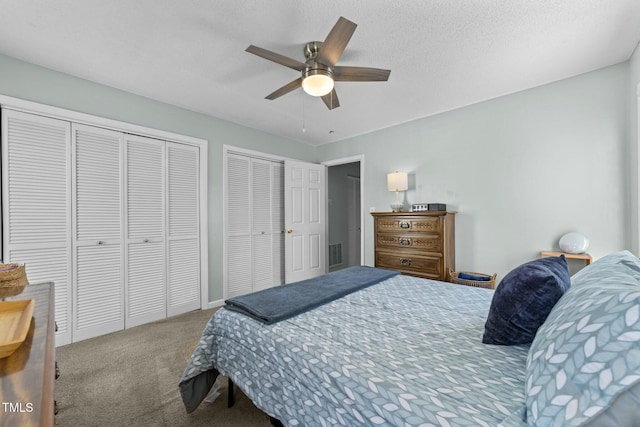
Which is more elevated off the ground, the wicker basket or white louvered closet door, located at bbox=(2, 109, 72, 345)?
white louvered closet door, located at bbox=(2, 109, 72, 345)

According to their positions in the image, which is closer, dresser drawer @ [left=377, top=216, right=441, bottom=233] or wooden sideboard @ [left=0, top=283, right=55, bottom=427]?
wooden sideboard @ [left=0, top=283, right=55, bottom=427]

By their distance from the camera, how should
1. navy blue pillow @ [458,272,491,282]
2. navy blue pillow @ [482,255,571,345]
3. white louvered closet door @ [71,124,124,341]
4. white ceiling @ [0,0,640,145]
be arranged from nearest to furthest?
navy blue pillow @ [482,255,571,345] → white ceiling @ [0,0,640,145] → white louvered closet door @ [71,124,124,341] → navy blue pillow @ [458,272,491,282]

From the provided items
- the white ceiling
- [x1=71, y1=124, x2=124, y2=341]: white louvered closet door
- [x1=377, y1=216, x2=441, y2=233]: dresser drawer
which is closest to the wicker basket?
[x1=377, y1=216, x2=441, y2=233]: dresser drawer

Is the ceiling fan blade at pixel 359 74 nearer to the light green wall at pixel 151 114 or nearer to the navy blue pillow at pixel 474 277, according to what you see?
the light green wall at pixel 151 114

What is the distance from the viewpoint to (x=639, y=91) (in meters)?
2.06

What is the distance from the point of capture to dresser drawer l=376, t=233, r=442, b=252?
10.0 feet

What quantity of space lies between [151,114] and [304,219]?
2490 mm

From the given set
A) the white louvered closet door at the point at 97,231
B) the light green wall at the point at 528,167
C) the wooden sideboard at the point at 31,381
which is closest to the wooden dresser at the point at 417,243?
the light green wall at the point at 528,167

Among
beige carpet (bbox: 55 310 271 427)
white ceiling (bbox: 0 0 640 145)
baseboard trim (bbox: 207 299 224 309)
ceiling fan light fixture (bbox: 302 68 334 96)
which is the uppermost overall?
white ceiling (bbox: 0 0 640 145)

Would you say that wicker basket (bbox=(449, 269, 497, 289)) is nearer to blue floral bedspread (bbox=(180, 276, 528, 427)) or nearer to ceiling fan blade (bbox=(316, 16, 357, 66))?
blue floral bedspread (bbox=(180, 276, 528, 427))

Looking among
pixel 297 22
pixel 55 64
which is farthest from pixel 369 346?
pixel 55 64

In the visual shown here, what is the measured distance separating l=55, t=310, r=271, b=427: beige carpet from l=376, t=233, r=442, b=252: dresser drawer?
2.31 metres

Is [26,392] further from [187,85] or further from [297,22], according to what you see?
[187,85]

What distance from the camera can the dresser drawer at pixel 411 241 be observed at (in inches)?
120
